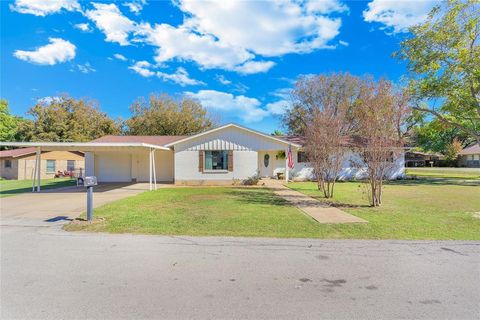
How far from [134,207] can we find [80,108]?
1309 inches

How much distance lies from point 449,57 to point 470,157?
44.1 metres

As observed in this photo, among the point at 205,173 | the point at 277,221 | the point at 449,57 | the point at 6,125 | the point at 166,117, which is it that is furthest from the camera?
the point at 6,125

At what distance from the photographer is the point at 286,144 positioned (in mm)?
19531

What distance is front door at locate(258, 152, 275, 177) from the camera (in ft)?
68.4

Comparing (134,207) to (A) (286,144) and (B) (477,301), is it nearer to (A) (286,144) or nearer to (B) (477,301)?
(B) (477,301)

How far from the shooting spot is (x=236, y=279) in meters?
4.02

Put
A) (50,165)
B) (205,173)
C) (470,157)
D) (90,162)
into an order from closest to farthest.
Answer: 1. (205,173)
2. (90,162)
3. (50,165)
4. (470,157)

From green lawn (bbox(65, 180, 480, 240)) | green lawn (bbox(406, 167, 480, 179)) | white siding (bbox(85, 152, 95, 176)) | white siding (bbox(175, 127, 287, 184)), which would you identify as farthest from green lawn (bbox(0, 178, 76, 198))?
green lawn (bbox(406, 167, 480, 179))

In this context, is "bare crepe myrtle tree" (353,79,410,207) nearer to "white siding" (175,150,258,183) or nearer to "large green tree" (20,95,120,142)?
"white siding" (175,150,258,183)

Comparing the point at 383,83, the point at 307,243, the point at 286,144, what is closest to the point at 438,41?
the point at 383,83

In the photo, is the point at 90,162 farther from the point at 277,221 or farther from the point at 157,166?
the point at 277,221

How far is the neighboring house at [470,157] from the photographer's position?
46.4 meters

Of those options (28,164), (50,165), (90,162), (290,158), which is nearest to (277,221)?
(290,158)

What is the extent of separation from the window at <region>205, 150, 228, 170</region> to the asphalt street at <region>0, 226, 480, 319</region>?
1320 cm
